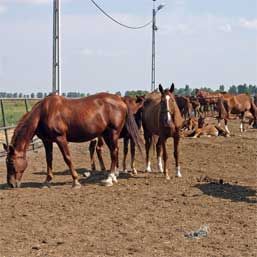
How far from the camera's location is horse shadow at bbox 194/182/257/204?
9266mm

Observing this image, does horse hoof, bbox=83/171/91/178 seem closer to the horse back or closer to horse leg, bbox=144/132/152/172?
the horse back

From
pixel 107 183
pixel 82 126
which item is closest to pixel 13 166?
pixel 82 126

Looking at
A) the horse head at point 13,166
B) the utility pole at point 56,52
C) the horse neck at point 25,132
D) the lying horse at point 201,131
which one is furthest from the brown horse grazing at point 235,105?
the horse head at point 13,166

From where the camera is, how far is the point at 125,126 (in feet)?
39.2

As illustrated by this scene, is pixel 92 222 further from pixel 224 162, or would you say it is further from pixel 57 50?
pixel 57 50

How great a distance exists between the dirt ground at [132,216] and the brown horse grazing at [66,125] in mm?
451

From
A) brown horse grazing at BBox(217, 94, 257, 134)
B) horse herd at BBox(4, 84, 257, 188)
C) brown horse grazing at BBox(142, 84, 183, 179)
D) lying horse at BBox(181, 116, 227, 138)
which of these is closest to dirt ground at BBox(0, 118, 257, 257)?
horse herd at BBox(4, 84, 257, 188)

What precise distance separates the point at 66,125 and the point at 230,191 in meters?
3.23

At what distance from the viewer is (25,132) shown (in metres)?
10.7

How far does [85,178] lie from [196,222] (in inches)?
182

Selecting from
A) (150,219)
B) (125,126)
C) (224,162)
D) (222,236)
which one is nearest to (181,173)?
(125,126)

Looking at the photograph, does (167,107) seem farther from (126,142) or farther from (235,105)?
(235,105)

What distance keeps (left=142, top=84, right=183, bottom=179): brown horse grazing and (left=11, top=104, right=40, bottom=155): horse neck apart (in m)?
2.49

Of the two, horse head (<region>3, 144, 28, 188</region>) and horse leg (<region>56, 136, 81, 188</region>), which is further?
horse leg (<region>56, 136, 81, 188</region>)
